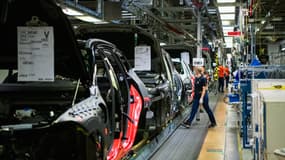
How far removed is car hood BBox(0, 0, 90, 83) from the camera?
116 inches

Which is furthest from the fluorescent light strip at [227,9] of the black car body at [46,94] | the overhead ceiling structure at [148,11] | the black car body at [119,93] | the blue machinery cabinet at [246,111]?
the black car body at [46,94]

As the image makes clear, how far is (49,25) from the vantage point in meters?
3.08

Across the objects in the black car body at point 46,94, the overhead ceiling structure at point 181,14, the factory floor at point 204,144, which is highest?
the overhead ceiling structure at point 181,14

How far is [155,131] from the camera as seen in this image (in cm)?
650

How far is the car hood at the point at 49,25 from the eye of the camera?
295cm

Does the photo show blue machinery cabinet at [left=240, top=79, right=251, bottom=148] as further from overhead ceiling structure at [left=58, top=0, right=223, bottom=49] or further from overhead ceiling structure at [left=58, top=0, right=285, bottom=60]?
overhead ceiling structure at [left=58, top=0, right=223, bottom=49]

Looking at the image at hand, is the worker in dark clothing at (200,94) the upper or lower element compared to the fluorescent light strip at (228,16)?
lower

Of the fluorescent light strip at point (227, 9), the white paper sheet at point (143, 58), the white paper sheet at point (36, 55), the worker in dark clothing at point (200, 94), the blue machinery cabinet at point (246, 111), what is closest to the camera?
the white paper sheet at point (36, 55)

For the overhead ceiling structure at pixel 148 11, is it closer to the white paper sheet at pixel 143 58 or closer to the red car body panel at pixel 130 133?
the white paper sheet at pixel 143 58

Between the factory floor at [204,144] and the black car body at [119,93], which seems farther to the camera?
the factory floor at [204,144]

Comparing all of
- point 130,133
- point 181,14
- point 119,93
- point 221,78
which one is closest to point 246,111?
point 130,133

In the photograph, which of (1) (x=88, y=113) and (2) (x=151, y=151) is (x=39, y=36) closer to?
(1) (x=88, y=113)

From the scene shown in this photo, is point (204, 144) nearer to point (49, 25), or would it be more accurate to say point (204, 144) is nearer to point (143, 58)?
point (143, 58)

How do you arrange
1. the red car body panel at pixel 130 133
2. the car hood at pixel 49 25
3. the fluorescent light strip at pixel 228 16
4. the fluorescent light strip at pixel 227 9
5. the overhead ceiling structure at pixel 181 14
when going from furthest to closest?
the fluorescent light strip at pixel 228 16
the fluorescent light strip at pixel 227 9
the overhead ceiling structure at pixel 181 14
the red car body panel at pixel 130 133
the car hood at pixel 49 25
